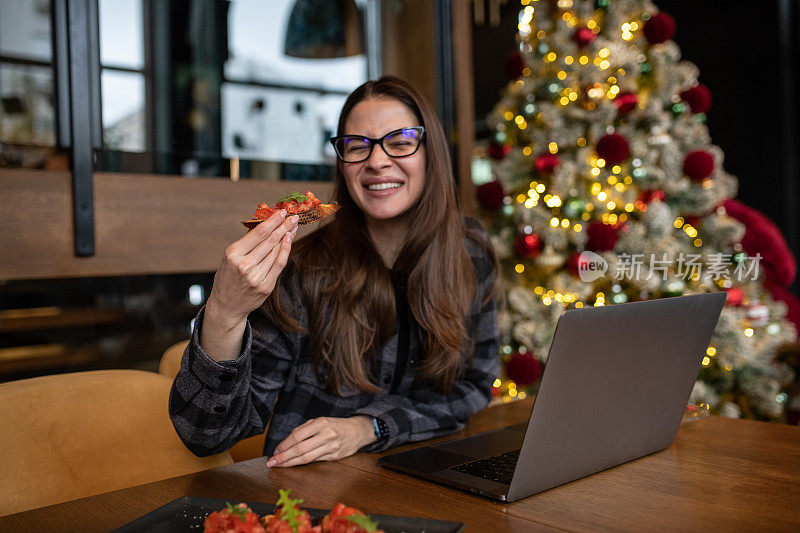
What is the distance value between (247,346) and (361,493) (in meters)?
0.33

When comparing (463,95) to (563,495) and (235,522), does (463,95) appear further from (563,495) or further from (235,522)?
(235,522)

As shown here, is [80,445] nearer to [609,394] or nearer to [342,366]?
[342,366]

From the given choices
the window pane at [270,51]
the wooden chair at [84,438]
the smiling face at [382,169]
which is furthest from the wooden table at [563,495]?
the window pane at [270,51]

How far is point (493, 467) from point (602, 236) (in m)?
1.63

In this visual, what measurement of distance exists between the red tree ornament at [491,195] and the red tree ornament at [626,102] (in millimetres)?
560

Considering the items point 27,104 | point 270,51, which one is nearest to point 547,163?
point 270,51

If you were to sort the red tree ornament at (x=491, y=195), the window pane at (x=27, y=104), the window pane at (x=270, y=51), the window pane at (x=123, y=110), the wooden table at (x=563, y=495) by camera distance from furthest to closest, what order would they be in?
1. the red tree ornament at (x=491, y=195)
2. the window pane at (x=270, y=51)
3. the window pane at (x=123, y=110)
4. the window pane at (x=27, y=104)
5. the wooden table at (x=563, y=495)

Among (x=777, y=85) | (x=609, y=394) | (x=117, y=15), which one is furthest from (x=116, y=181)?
(x=777, y=85)

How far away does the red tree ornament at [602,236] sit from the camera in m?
2.41

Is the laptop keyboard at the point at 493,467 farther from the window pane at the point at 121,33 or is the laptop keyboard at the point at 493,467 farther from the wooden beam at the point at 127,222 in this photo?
the window pane at the point at 121,33

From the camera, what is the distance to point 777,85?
361cm

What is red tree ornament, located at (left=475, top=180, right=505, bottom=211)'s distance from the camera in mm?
2805

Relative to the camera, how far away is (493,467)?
0.94 m
